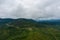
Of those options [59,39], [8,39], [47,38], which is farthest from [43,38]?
[8,39]

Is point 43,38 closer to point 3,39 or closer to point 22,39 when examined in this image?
point 22,39

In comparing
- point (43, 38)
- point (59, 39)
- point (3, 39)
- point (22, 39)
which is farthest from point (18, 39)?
point (59, 39)

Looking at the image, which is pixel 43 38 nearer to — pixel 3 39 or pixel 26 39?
pixel 26 39

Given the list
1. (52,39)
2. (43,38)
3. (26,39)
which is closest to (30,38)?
(26,39)

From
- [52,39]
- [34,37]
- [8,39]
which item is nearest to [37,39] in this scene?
[34,37]

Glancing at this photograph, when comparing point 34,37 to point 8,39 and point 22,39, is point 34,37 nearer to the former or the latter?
point 22,39
